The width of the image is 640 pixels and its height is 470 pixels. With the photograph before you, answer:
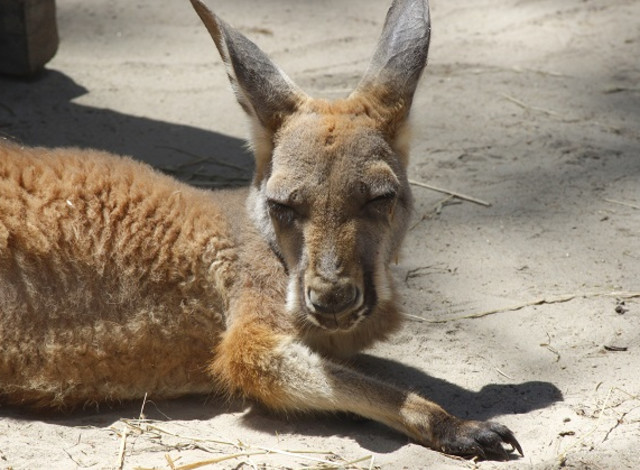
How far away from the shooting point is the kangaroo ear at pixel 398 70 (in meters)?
3.96

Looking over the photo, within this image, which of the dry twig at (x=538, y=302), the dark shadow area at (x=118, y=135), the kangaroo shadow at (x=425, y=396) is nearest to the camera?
the kangaroo shadow at (x=425, y=396)

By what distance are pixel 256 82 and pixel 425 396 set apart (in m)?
1.51

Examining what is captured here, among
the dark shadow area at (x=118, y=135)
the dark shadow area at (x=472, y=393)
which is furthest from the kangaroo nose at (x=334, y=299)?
the dark shadow area at (x=118, y=135)

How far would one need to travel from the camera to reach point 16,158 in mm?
3971

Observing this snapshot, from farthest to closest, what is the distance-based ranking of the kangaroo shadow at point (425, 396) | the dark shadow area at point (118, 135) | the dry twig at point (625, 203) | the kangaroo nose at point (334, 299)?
1. the dark shadow area at point (118, 135)
2. the dry twig at point (625, 203)
3. the kangaroo shadow at point (425, 396)
4. the kangaroo nose at point (334, 299)

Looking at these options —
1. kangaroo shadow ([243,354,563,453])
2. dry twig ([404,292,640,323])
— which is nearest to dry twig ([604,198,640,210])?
dry twig ([404,292,640,323])

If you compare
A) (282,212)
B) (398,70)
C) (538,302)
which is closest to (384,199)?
(282,212)

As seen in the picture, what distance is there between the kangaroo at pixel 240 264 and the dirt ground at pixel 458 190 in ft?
0.54

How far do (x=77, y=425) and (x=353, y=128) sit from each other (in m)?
1.63

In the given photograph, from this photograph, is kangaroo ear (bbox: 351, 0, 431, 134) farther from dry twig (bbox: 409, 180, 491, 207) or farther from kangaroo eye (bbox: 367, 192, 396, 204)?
dry twig (bbox: 409, 180, 491, 207)

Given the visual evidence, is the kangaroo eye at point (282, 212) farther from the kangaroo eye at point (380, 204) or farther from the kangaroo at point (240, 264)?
the kangaroo eye at point (380, 204)

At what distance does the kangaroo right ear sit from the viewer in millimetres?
3869

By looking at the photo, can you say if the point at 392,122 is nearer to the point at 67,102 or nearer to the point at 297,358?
the point at 297,358

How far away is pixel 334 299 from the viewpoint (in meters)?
3.48
